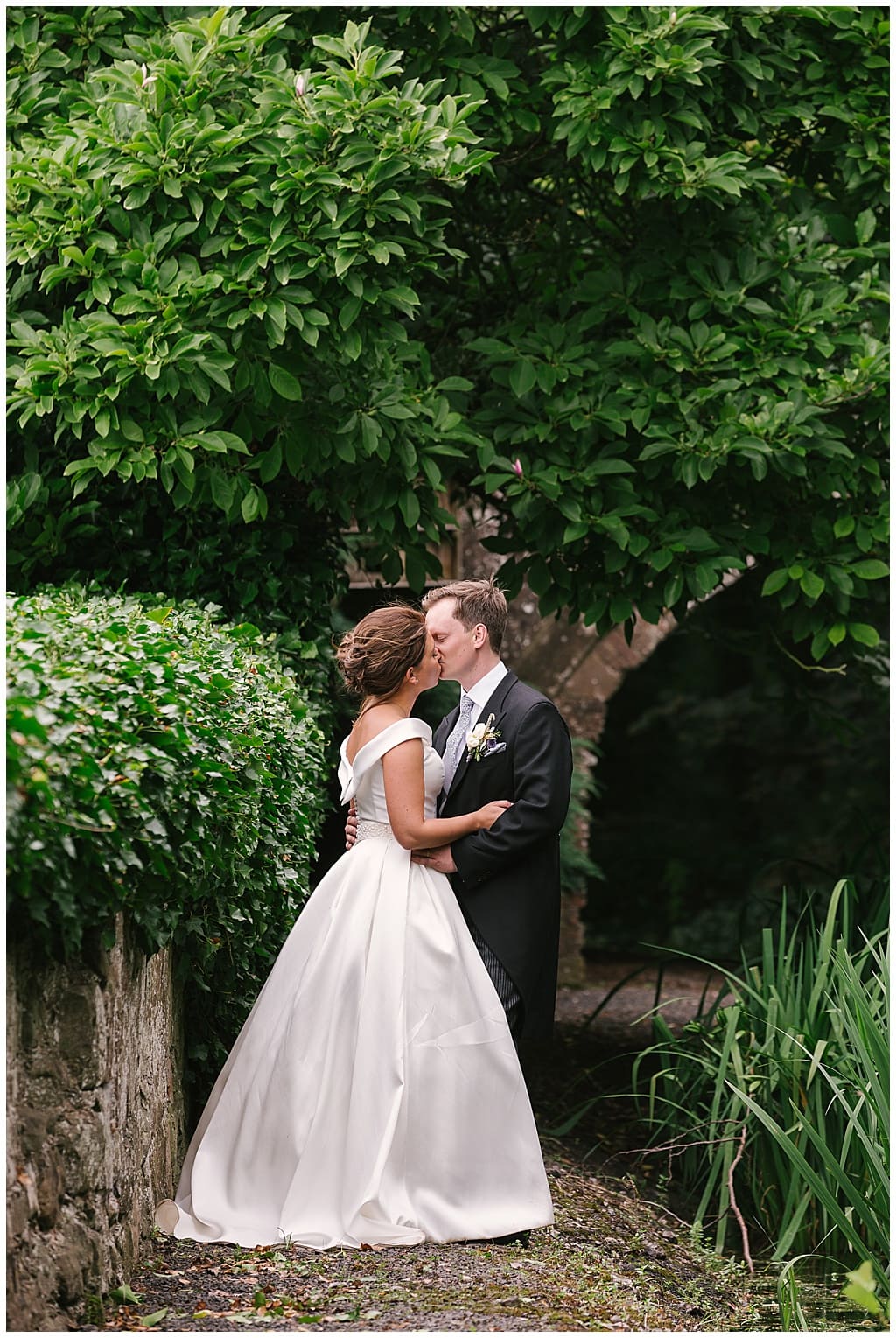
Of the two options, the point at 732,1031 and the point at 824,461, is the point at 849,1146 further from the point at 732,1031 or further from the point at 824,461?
the point at 824,461

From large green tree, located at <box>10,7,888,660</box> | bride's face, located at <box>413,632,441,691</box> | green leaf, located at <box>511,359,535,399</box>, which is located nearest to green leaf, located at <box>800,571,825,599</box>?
large green tree, located at <box>10,7,888,660</box>

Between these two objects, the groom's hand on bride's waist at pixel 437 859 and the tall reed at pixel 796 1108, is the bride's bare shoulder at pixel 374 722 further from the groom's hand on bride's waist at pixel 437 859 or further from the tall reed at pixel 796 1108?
the tall reed at pixel 796 1108

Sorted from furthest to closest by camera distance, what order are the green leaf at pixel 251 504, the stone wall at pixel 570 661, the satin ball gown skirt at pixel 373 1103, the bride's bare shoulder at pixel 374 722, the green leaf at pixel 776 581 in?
the stone wall at pixel 570 661 < the green leaf at pixel 776 581 < the green leaf at pixel 251 504 < the bride's bare shoulder at pixel 374 722 < the satin ball gown skirt at pixel 373 1103

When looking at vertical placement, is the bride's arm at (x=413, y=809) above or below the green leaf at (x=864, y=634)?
below

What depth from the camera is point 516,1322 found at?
3.02 m

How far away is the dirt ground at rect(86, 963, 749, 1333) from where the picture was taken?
9.71ft

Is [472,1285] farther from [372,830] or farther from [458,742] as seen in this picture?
[458,742]

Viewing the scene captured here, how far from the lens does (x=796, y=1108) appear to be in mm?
4266

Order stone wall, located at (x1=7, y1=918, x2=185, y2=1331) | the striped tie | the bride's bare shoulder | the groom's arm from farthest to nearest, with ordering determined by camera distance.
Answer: the striped tie → the bride's bare shoulder → the groom's arm → stone wall, located at (x1=7, y1=918, x2=185, y2=1331)

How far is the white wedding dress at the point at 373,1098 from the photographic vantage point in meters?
3.53

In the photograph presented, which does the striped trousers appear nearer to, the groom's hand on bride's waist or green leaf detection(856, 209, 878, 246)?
the groom's hand on bride's waist

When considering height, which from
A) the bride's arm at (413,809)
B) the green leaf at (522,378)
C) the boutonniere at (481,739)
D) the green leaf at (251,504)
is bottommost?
the bride's arm at (413,809)

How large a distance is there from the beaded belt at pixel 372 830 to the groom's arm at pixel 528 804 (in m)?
0.22

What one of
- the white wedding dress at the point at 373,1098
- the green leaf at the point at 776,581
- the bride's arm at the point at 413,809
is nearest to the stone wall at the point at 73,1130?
the white wedding dress at the point at 373,1098
